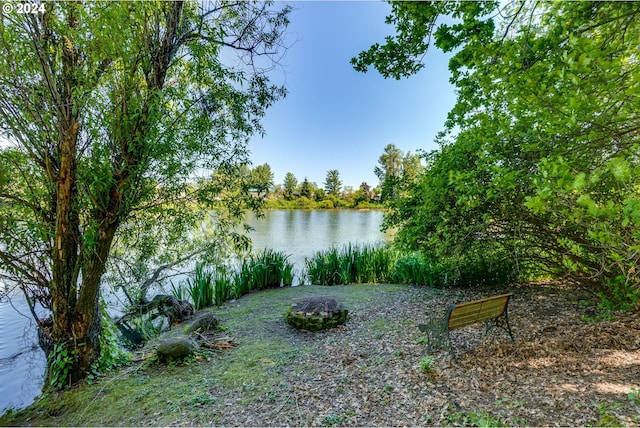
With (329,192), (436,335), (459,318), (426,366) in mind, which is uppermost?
(329,192)

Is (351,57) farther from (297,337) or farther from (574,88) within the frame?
(297,337)

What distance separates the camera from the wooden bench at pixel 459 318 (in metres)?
2.83

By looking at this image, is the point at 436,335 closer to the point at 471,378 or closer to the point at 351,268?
the point at 471,378

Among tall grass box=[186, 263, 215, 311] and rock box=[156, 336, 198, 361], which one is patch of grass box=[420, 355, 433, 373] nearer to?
rock box=[156, 336, 198, 361]

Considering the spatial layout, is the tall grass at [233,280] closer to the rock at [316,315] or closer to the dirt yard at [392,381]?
the dirt yard at [392,381]

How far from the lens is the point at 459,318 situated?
288 centimetres

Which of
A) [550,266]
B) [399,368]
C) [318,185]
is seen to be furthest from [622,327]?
[318,185]

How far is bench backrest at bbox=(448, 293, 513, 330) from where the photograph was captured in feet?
9.30

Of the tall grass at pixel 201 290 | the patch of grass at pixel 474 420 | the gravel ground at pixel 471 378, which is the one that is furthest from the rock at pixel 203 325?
the patch of grass at pixel 474 420

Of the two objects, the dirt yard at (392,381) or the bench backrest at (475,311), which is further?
the bench backrest at (475,311)

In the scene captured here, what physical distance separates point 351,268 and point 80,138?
5.89m

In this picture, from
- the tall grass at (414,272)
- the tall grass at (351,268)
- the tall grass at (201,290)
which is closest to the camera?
the tall grass at (201,290)

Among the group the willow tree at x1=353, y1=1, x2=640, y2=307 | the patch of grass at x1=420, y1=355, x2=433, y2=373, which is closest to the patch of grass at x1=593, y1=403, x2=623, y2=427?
the willow tree at x1=353, y1=1, x2=640, y2=307

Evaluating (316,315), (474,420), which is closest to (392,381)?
(474,420)
